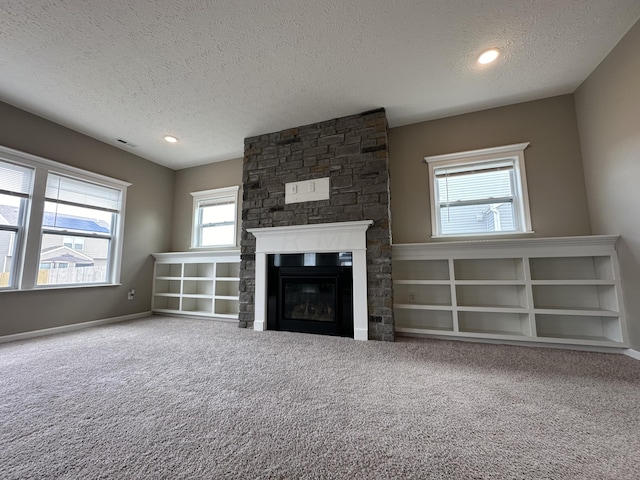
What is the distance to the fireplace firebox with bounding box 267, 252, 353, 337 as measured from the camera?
3.28 m

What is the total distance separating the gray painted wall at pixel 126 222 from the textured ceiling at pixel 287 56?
281 millimetres

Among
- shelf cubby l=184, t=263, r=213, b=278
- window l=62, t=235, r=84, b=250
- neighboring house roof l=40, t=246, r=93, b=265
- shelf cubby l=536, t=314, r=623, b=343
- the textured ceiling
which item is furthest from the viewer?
shelf cubby l=184, t=263, r=213, b=278

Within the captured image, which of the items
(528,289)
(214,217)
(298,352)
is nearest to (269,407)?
(298,352)

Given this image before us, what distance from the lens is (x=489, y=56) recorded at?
2518 millimetres

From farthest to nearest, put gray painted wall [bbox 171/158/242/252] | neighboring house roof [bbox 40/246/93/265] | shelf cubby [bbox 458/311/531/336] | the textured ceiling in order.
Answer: gray painted wall [bbox 171/158/242/252], neighboring house roof [bbox 40/246/93/265], shelf cubby [bbox 458/311/531/336], the textured ceiling

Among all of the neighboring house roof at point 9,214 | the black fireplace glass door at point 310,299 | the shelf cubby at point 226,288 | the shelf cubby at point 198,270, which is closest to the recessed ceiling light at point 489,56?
the black fireplace glass door at point 310,299

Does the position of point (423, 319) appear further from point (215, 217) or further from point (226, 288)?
point (215, 217)

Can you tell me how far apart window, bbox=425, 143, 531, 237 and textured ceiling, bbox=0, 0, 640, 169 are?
25.4 inches

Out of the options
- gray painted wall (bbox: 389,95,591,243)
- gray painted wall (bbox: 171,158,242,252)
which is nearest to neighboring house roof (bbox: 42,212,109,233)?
gray painted wall (bbox: 171,158,242,252)

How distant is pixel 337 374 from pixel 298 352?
650mm

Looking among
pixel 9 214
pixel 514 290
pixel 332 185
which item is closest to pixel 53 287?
pixel 9 214

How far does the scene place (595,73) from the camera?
2723 millimetres

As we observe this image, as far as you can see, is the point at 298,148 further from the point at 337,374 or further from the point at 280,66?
the point at 337,374

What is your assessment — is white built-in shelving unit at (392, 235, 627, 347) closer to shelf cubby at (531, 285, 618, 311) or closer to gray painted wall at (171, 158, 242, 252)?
shelf cubby at (531, 285, 618, 311)
